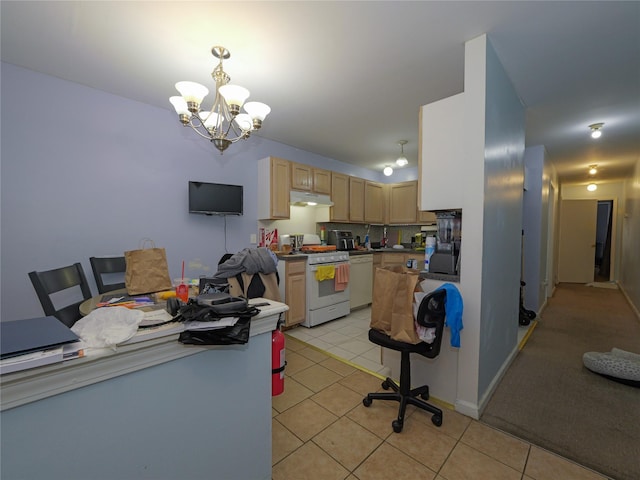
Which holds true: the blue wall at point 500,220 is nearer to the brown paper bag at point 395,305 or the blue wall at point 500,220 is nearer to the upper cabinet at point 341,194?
the brown paper bag at point 395,305

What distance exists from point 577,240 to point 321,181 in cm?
685

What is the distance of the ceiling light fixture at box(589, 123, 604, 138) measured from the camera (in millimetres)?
3344

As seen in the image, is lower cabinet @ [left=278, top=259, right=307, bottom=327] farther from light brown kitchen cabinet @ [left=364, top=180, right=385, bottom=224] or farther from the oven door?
light brown kitchen cabinet @ [left=364, top=180, right=385, bottom=224]

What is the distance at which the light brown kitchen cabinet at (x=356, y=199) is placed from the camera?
483 centimetres

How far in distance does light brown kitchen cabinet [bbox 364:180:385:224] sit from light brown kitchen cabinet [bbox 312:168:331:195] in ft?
3.15

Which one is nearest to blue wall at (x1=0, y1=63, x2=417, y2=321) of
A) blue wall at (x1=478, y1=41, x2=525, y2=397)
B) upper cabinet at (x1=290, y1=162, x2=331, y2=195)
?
upper cabinet at (x1=290, y1=162, x2=331, y2=195)

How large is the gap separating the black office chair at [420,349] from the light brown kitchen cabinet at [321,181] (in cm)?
274

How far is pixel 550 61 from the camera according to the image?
7.05 feet

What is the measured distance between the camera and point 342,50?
2.02m

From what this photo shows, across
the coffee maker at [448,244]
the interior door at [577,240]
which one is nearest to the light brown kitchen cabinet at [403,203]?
the coffee maker at [448,244]

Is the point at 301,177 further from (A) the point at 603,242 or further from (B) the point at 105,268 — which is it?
(A) the point at 603,242

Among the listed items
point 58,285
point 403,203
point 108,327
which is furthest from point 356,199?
point 108,327

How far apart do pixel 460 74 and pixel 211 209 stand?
279 centimetres

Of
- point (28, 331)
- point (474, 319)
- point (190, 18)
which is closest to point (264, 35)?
point (190, 18)
